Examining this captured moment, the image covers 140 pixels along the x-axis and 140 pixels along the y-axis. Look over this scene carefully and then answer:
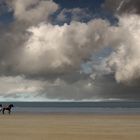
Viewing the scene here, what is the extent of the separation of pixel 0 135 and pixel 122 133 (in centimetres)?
754

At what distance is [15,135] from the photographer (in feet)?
88.3

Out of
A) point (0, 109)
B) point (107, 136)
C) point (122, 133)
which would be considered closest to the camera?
point (107, 136)

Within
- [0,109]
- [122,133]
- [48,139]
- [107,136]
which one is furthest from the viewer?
[0,109]

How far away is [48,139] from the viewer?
2494 cm

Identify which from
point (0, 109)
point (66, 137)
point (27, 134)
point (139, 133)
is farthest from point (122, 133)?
point (0, 109)

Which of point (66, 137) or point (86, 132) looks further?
point (86, 132)

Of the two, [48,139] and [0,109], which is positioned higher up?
[0,109]

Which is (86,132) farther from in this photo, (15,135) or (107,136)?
(15,135)

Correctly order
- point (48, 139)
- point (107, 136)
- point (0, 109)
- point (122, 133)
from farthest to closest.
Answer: point (0, 109), point (122, 133), point (107, 136), point (48, 139)

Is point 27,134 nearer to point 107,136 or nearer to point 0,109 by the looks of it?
point 107,136

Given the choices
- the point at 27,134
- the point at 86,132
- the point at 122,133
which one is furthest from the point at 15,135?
the point at 122,133

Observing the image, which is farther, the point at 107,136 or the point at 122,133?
the point at 122,133

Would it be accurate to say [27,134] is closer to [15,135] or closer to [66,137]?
[15,135]

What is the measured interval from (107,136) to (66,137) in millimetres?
2457
